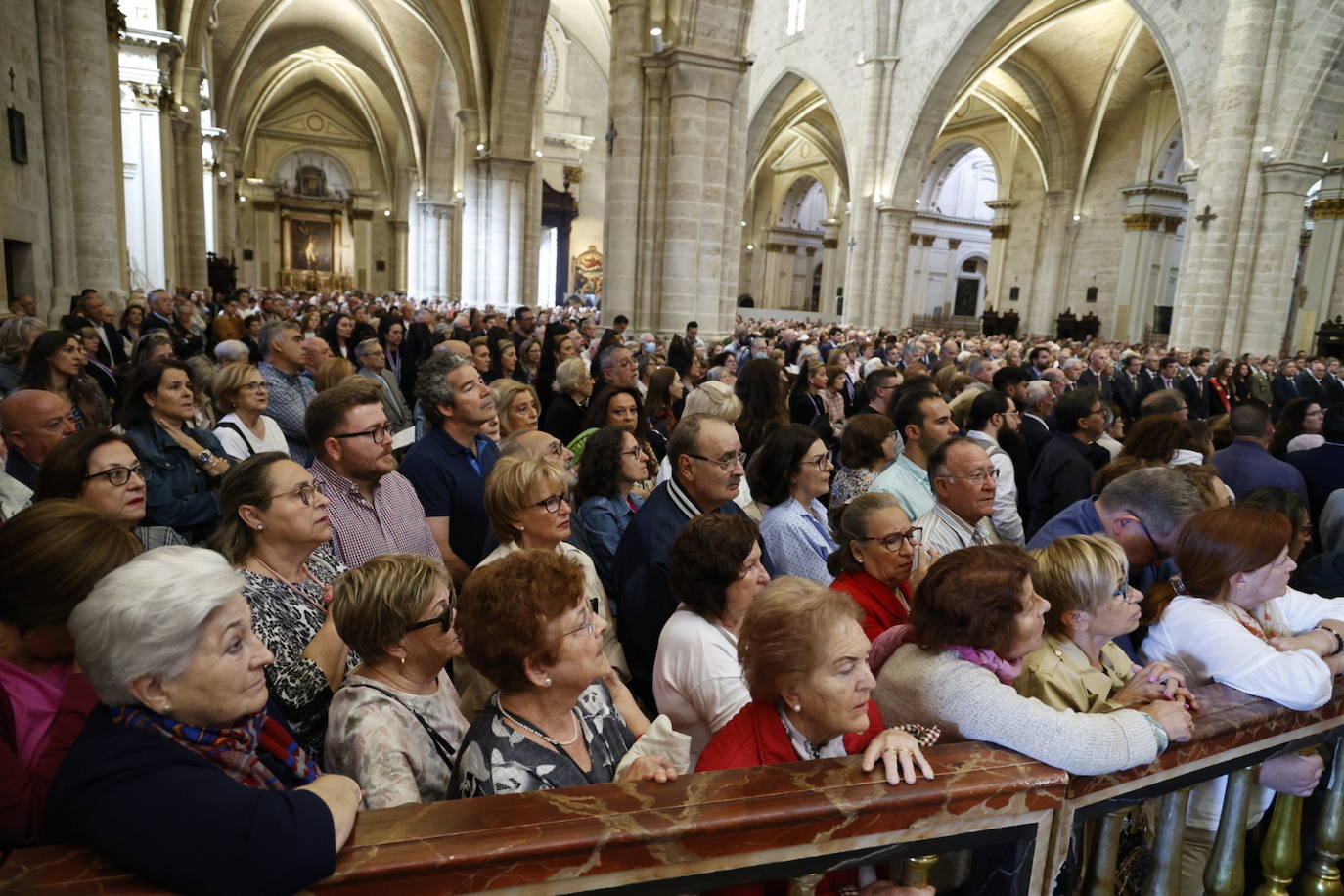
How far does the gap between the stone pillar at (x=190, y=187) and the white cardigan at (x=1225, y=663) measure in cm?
2070

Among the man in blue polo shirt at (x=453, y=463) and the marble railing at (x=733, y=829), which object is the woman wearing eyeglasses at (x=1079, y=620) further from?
the man in blue polo shirt at (x=453, y=463)

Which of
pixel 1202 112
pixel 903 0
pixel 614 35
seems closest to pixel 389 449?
pixel 614 35

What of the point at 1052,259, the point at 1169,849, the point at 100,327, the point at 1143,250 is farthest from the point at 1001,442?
the point at 1052,259

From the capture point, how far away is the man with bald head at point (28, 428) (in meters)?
3.59

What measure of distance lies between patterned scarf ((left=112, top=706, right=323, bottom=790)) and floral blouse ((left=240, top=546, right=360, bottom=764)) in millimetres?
390

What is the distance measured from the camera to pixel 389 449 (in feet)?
10.9

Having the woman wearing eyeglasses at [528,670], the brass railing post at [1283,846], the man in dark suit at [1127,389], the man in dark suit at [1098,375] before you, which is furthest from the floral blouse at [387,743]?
the man in dark suit at [1127,389]

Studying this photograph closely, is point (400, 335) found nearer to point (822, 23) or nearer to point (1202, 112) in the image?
point (1202, 112)

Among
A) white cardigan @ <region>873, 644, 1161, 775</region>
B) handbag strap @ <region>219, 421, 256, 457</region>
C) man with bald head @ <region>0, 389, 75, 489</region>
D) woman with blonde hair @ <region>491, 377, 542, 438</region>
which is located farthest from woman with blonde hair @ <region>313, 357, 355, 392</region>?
white cardigan @ <region>873, 644, 1161, 775</region>

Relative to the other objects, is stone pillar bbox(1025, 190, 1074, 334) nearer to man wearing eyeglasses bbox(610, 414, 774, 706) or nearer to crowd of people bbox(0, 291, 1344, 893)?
crowd of people bbox(0, 291, 1344, 893)

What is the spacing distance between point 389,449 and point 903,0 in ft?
85.5

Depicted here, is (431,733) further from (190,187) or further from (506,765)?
(190,187)

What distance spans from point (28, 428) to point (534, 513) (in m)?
2.41

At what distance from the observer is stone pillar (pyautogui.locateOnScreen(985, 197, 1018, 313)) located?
3281cm
